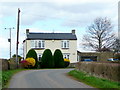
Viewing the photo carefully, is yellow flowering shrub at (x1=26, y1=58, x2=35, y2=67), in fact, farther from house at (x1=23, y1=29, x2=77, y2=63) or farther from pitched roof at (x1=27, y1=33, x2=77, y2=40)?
pitched roof at (x1=27, y1=33, x2=77, y2=40)

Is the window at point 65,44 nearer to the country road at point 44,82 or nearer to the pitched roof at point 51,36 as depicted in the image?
the pitched roof at point 51,36

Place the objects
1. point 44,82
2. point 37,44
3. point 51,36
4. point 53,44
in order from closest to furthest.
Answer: point 44,82 < point 37,44 < point 53,44 < point 51,36

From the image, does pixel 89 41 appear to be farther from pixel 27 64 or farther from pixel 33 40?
pixel 27 64

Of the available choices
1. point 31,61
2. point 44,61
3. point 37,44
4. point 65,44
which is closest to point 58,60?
point 44,61

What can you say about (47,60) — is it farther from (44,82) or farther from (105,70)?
(105,70)

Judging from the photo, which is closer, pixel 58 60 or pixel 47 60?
pixel 47 60

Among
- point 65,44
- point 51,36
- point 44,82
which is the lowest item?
point 44,82

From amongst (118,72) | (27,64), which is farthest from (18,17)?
(118,72)

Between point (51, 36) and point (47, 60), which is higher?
point (51, 36)

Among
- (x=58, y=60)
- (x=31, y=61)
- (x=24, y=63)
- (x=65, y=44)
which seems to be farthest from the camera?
(x=65, y=44)

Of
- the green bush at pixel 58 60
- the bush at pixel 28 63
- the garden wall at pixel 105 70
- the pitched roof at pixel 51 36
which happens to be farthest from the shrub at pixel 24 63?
the garden wall at pixel 105 70

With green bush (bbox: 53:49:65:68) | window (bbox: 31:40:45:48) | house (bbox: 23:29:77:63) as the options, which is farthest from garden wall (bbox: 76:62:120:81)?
window (bbox: 31:40:45:48)

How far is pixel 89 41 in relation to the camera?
235 feet

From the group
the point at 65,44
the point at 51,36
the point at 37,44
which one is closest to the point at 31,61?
the point at 37,44
